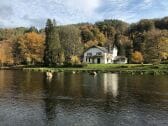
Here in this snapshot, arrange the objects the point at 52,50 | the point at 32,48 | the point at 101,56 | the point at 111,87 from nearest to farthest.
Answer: the point at 111,87 → the point at 52,50 → the point at 32,48 → the point at 101,56

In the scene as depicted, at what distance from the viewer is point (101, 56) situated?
138 meters

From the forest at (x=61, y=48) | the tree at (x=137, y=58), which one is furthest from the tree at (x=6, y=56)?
the tree at (x=137, y=58)

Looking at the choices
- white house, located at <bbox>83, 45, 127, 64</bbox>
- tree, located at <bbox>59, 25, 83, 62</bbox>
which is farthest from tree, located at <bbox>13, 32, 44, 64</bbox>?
white house, located at <bbox>83, 45, 127, 64</bbox>

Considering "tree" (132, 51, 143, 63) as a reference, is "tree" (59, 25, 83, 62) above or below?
above

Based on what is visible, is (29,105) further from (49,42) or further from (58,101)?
(49,42)

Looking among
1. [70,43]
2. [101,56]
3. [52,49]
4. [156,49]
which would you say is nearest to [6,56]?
[70,43]

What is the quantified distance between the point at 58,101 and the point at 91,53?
103 m

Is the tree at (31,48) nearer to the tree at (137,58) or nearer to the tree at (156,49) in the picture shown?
the tree at (137,58)

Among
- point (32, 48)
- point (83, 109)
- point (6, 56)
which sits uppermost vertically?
point (32, 48)

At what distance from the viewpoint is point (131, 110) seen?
33594 millimetres

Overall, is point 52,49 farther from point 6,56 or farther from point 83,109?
point 83,109

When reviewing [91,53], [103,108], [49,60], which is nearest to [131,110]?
[103,108]

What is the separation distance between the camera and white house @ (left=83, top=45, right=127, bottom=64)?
137750 millimetres

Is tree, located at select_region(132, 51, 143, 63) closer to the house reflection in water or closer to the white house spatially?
the white house
